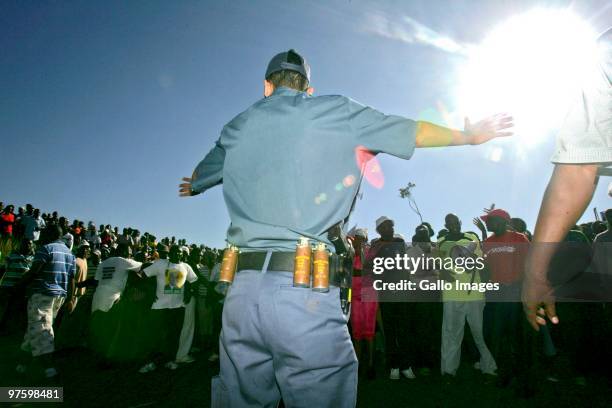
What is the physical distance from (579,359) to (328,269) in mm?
6567

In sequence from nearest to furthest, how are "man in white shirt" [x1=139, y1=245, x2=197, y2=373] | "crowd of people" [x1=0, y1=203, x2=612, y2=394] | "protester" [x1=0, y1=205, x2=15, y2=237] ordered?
"crowd of people" [x1=0, y1=203, x2=612, y2=394] → "man in white shirt" [x1=139, y1=245, x2=197, y2=373] → "protester" [x1=0, y1=205, x2=15, y2=237]

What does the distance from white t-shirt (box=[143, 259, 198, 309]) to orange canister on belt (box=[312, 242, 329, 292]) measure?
6.01 metres

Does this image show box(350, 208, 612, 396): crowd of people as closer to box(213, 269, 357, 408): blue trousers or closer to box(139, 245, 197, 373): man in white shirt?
box(139, 245, 197, 373): man in white shirt

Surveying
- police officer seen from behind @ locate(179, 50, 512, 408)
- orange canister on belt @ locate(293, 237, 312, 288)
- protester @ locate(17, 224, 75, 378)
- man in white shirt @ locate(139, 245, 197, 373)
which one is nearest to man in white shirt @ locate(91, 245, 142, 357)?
man in white shirt @ locate(139, 245, 197, 373)

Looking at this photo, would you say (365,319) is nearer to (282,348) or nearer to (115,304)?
(282,348)

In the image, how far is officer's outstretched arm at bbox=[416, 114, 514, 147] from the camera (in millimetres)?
1868

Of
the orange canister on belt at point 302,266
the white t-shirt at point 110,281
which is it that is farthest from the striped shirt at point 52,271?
the orange canister on belt at point 302,266

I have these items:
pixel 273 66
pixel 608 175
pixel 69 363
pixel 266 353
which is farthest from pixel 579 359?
pixel 69 363

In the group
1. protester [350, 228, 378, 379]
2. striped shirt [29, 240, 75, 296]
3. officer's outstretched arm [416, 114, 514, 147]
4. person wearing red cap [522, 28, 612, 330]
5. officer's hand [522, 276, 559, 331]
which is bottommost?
protester [350, 228, 378, 379]

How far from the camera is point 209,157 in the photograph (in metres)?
2.40

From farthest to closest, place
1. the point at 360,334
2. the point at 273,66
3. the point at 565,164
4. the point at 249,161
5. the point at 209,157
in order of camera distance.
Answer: the point at 360,334, the point at 209,157, the point at 273,66, the point at 249,161, the point at 565,164

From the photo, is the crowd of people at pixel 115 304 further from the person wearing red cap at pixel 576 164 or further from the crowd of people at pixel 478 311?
the person wearing red cap at pixel 576 164

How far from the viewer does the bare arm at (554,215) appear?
1.32m

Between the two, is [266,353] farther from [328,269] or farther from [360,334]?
[360,334]
